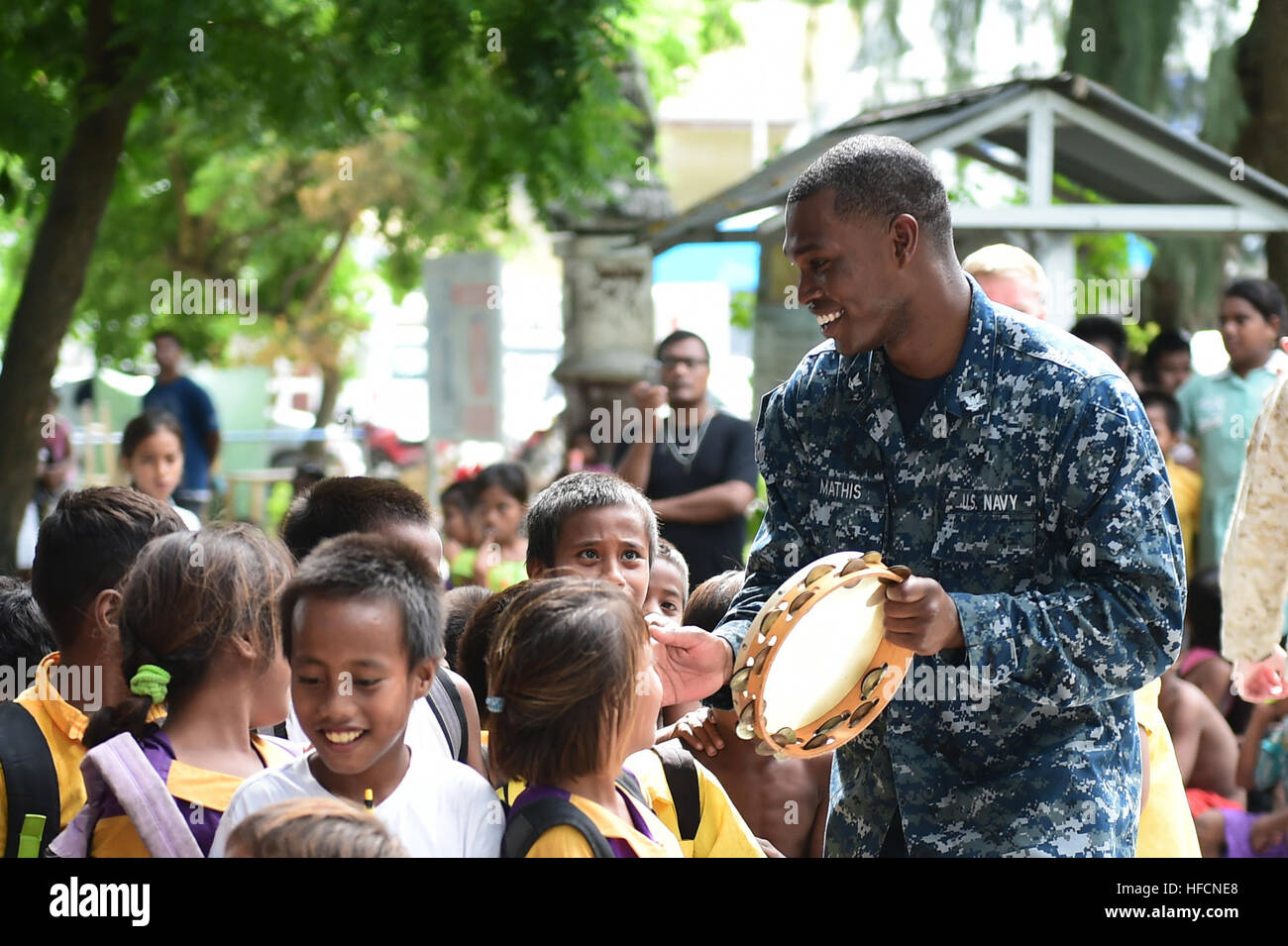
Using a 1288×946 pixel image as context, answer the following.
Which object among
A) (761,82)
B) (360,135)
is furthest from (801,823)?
(761,82)

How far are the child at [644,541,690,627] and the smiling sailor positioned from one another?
136 centimetres

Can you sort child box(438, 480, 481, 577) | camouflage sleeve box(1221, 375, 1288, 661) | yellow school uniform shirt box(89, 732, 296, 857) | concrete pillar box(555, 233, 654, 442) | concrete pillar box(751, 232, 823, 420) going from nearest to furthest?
yellow school uniform shirt box(89, 732, 296, 857) → camouflage sleeve box(1221, 375, 1288, 661) → child box(438, 480, 481, 577) → concrete pillar box(751, 232, 823, 420) → concrete pillar box(555, 233, 654, 442)

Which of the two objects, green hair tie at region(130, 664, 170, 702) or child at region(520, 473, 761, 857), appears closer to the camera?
green hair tie at region(130, 664, 170, 702)

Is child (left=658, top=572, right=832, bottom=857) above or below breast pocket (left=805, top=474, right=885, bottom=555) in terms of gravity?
below

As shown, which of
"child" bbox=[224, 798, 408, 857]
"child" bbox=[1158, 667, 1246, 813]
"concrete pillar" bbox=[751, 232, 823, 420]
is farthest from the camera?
"concrete pillar" bbox=[751, 232, 823, 420]

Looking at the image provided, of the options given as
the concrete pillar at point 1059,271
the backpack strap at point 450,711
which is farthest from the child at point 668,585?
the concrete pillar at point 1059,271

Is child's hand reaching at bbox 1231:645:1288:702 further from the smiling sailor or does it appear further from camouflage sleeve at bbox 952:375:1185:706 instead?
camouflage sleeve at bbox 952:375:1185:706

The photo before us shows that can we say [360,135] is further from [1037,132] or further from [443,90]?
[1037,132]

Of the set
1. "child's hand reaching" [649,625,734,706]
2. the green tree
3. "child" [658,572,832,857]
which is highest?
the green tree

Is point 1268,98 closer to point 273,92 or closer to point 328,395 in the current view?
point 273,92

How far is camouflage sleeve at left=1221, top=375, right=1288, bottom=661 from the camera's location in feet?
12.2

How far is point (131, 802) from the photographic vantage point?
2771 mm

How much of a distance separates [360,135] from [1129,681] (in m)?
6.21

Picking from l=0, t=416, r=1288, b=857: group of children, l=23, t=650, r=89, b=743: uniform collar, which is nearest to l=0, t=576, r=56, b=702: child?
l=0, t=416, r=1288, b=857: group of children
